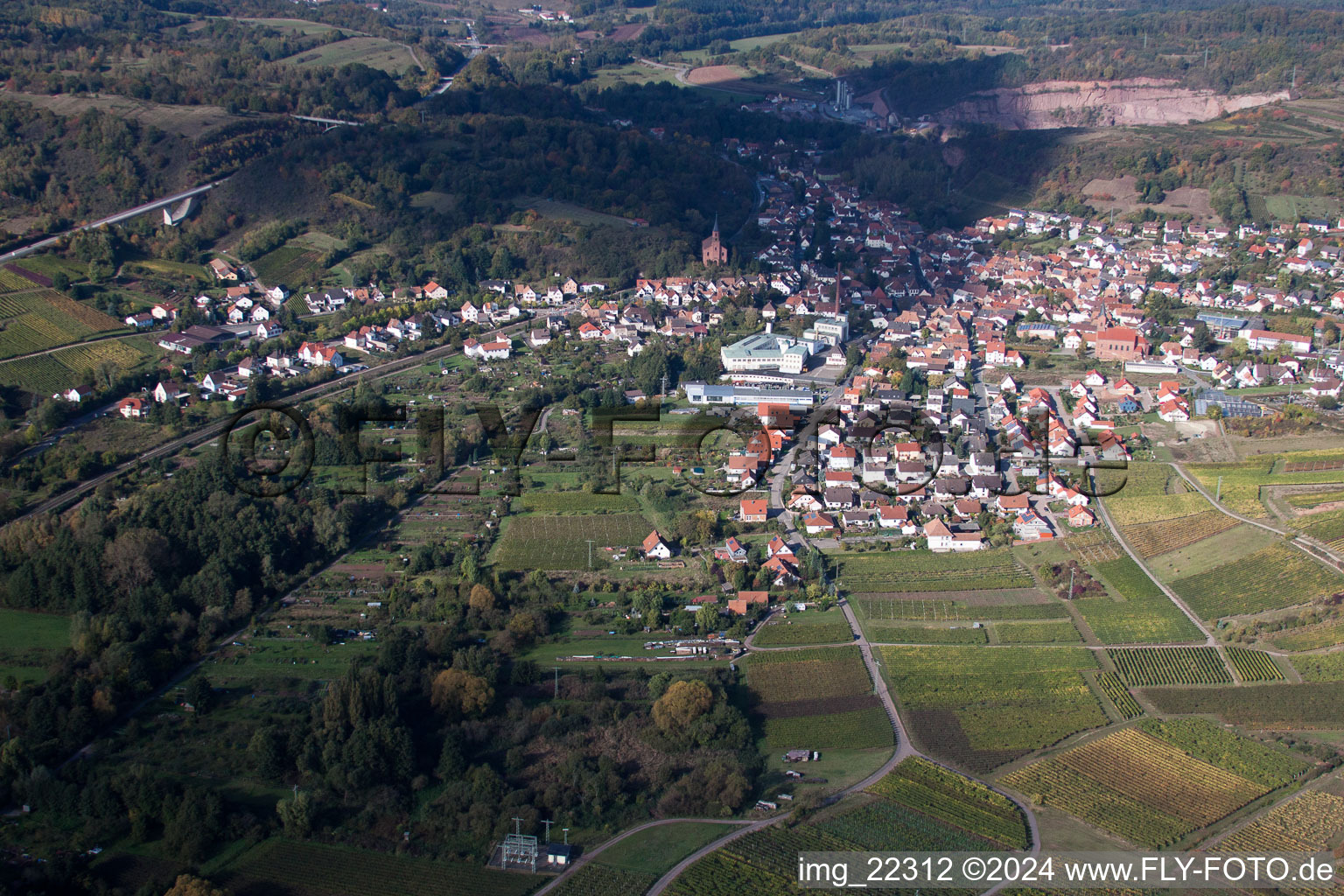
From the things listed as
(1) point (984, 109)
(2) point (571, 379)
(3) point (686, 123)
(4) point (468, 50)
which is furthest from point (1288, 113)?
(4) point (468, 50)

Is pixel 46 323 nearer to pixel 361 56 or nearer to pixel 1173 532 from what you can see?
pixel 1173 532

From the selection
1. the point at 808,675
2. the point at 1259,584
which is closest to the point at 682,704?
the point at 808,675

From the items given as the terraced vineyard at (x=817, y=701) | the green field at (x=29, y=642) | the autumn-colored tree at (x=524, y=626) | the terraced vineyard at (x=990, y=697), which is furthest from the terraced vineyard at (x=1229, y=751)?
the green field at (x=29, y=642)

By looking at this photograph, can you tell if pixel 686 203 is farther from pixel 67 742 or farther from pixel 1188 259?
pixel 67 742

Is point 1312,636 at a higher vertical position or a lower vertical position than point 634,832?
higher

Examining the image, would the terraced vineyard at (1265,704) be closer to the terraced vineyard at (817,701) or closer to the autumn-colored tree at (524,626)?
the terraced vineyard at (817,701)
